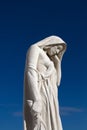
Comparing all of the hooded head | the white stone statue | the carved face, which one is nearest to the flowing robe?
the white stone statue

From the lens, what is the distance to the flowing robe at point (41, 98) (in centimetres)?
1476

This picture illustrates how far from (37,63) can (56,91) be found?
1.18 meters

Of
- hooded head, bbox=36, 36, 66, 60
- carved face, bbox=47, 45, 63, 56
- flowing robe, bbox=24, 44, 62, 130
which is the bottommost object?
flowing robe, bbox=24, 44, 62, 130

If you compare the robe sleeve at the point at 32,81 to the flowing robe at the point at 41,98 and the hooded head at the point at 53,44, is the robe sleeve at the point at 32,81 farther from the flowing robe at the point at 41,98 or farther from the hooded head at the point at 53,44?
the hooded head at the point at 53,44

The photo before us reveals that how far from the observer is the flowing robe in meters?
14.8

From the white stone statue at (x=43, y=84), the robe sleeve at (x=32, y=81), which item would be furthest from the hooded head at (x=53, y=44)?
the robe sleeve at (x=32, y=81)

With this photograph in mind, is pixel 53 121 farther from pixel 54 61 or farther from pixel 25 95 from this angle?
pixel 54 61

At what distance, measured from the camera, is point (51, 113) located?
15.3 metres

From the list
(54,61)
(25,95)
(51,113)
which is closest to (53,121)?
(51,113)

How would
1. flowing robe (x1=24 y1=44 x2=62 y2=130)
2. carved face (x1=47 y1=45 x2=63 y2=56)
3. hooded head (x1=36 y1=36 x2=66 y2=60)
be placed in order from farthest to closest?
1. carved face (x1=47 y1=45 x2=63 y2=56)
2. hooded head (x1=36 y1=36 x2=66 y2=60)
3. flowing robe (x1=24 y1=44 x2=62 y2=130)

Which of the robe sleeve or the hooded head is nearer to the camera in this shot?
the robe sleeve

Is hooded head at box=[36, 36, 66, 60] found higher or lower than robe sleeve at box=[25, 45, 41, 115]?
higher

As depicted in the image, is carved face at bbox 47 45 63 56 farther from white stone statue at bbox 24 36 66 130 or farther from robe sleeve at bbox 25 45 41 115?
robe sleeve at bbox 25 45 41 115

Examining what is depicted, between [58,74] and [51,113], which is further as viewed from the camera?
[58,74]
